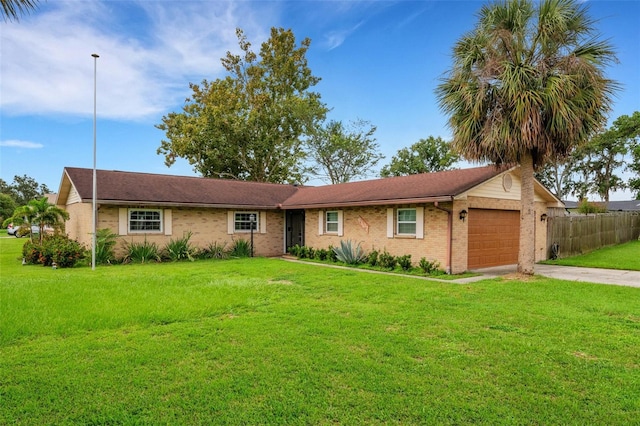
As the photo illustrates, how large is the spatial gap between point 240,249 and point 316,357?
1334 cm

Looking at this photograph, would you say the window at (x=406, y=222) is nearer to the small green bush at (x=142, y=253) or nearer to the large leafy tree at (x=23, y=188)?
the small green bush at (x=142, y=253)

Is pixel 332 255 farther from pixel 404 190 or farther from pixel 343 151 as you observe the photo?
pixel 343 151

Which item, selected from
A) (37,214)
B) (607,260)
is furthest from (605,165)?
(37,214)

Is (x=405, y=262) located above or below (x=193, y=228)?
below

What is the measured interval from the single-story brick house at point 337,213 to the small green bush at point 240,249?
0.43 m

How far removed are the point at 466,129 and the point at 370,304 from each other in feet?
20.8

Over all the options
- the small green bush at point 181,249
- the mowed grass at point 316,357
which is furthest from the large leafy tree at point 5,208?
the mowed grass at point 316,357

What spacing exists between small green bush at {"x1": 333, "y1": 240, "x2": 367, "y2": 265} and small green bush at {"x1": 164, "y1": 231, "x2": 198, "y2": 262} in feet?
20.4

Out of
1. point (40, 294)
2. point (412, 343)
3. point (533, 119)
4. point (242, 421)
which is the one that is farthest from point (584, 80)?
point (40, 294)

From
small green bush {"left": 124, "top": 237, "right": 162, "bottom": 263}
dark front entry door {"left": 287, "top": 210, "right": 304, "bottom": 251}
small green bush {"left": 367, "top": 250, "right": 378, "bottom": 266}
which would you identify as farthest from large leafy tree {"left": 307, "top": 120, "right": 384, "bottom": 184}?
small green bush {"left": 367, "top": 250, "right": 378, "bottom": 266}

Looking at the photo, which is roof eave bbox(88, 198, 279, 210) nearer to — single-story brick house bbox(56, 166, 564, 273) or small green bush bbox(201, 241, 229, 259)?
single-story brick house bbox(56, 166, 564, 273)

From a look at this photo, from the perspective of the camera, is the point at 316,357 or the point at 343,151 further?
the point at 343,151

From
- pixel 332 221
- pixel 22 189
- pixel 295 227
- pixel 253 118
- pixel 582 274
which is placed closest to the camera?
pixel 582 274

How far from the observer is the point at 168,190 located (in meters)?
16.8
